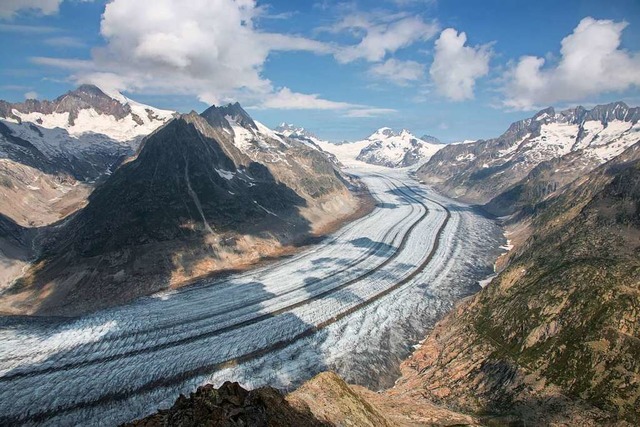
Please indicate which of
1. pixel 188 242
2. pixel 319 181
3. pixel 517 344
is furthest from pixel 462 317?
pixel 319 181

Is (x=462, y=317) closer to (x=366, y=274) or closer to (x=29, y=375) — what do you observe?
(x=366, y=274)

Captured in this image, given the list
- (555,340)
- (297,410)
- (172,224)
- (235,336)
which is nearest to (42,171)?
(172,224)

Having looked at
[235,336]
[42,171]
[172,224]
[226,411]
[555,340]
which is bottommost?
[235,336]

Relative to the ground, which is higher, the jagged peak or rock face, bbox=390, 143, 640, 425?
the jagged peak

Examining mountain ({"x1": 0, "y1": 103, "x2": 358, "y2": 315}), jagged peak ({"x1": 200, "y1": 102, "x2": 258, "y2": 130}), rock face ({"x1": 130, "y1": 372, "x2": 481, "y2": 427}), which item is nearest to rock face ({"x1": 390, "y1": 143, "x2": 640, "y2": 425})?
rock face ({"x1": 130, "y1": 372, "x2": 481, "y2": 427})

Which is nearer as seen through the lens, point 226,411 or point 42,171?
point 226,411

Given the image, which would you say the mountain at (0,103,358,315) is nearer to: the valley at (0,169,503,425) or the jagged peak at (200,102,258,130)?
the valley at (0,169,503,425)

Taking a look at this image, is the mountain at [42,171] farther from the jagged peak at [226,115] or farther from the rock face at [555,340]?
the rock face at [555,340]

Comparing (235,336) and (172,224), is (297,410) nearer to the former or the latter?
(235,336)
